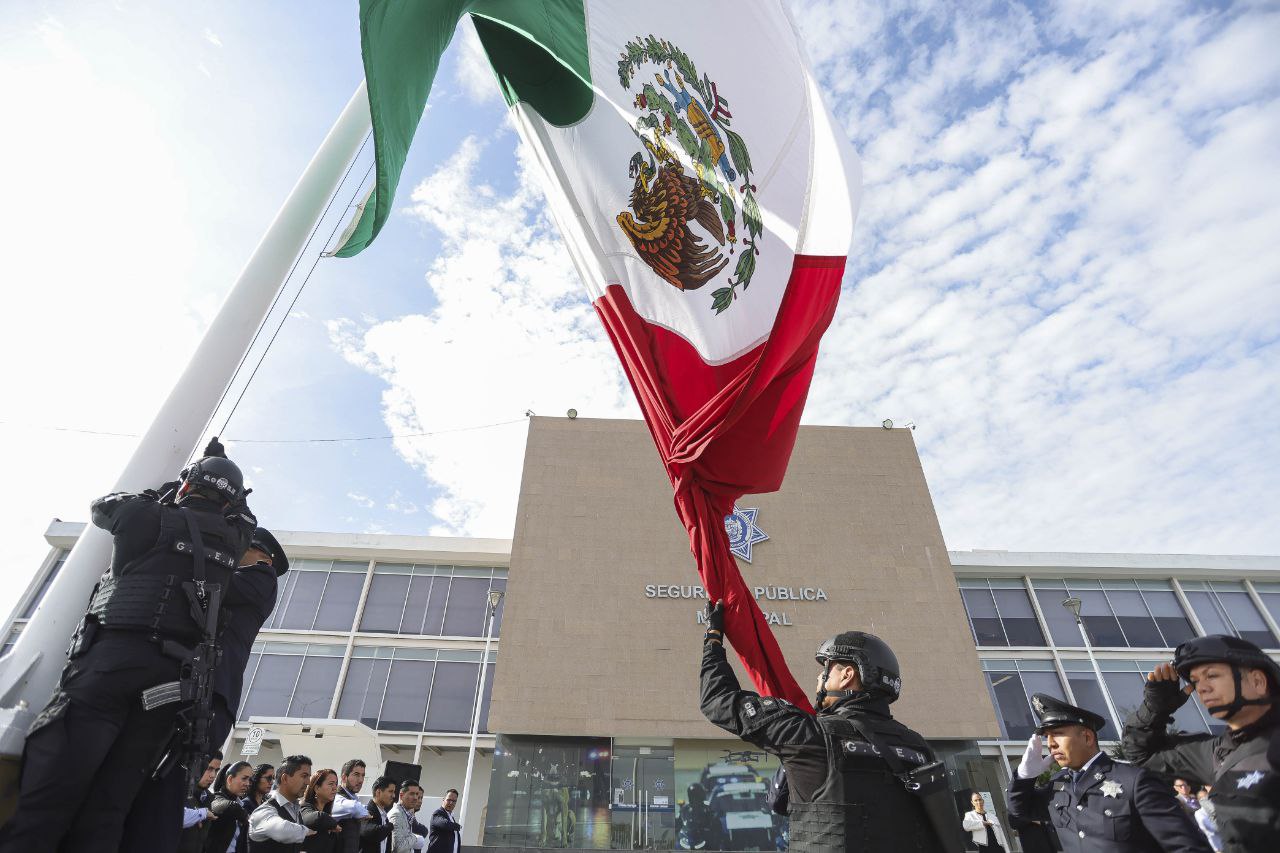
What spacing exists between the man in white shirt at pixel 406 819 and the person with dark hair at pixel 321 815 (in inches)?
77.1

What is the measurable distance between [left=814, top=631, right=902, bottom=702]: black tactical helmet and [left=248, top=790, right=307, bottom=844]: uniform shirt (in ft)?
14.9

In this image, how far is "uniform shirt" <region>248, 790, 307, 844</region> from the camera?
5.17 m

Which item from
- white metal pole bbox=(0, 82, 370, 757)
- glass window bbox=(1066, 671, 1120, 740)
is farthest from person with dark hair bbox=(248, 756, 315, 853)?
glass window bbox=(1066, 671, 1120, 740)

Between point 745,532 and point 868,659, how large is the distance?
20.1m

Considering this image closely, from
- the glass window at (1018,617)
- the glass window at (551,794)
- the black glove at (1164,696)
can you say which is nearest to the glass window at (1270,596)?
the glass window at (1018,617)

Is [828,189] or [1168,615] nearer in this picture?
[828,189]

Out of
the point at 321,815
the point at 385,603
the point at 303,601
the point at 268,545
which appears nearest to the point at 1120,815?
the point at 268,545

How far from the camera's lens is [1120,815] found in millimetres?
3000

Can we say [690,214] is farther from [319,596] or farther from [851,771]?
[319,596]

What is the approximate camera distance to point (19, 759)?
2188mm

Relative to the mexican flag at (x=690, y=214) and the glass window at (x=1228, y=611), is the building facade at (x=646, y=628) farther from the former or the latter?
the mexican flag at (x=690, y=214)

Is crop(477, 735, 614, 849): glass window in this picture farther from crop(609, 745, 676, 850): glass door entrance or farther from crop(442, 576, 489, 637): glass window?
crop(442, 576, 489, 637): glass window

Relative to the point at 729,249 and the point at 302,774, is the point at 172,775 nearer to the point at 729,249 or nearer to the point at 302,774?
the point at 302,774

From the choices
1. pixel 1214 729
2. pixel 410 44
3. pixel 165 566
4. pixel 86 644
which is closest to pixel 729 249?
pixel 410 44
